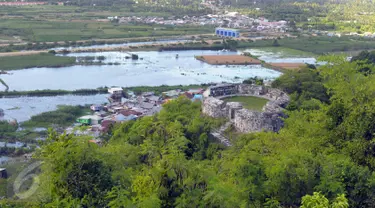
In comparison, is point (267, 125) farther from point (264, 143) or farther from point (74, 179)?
point (74, 179)

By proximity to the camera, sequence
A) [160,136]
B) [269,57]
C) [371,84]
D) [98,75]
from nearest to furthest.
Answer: [371,84]
[160,136]
[98,75]
[269,57]

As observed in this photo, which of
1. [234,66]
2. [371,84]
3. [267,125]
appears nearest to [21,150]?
[267,125]

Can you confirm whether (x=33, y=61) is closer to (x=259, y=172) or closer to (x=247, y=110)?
(x=247, y=110)

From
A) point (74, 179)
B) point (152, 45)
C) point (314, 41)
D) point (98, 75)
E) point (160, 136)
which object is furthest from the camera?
point (314, 41)

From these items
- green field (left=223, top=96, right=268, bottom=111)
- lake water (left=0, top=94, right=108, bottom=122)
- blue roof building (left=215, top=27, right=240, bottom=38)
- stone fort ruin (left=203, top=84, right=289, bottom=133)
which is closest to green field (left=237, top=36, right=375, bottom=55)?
blue roof building (left=215, top=27, right=240, bottom=38)

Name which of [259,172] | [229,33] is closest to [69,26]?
[229,33]

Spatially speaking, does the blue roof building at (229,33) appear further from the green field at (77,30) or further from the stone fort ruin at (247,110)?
the stone fort ruin at (247,110)

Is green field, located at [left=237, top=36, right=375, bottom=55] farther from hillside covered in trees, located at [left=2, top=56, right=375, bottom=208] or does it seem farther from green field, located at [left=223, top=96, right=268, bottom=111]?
hillside covered in trees, located at [left=2, top=56, right=375, bottom=208]
